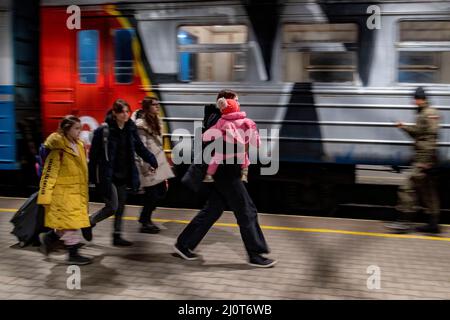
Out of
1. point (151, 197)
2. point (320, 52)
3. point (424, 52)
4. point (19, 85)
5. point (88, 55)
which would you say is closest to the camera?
point (151, 197)

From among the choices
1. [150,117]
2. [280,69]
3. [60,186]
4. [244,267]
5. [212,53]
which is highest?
[212,53]

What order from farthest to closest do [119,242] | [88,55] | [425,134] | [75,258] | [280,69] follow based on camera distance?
1. [88,55]
2. [280,69]
3. [425,134]
4. [119,242]
5. [75,258]

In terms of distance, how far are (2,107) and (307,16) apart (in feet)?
Answer: 14.6

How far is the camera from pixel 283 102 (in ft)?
23.0

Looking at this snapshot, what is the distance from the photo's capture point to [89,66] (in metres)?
7.65

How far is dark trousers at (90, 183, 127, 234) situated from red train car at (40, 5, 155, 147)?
1970mm

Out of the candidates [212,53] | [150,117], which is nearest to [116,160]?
[150,117]

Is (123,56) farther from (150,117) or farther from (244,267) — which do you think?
(244,267)

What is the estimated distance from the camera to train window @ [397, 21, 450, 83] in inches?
259

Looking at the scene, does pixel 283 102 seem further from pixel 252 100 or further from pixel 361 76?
pixel 361 76

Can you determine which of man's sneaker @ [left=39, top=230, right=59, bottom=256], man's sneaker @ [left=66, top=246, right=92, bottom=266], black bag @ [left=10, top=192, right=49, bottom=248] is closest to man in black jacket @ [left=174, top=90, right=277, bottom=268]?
man's sneaker @ [left=66, top=246, right=92, bottom=266]

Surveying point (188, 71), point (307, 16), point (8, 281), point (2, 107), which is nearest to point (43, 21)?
point (2, 107)

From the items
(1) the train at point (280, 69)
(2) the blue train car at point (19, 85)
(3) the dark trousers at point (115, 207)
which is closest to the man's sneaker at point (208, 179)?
(3) the dark trousers at point (115, 207)

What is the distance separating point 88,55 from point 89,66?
146mm
